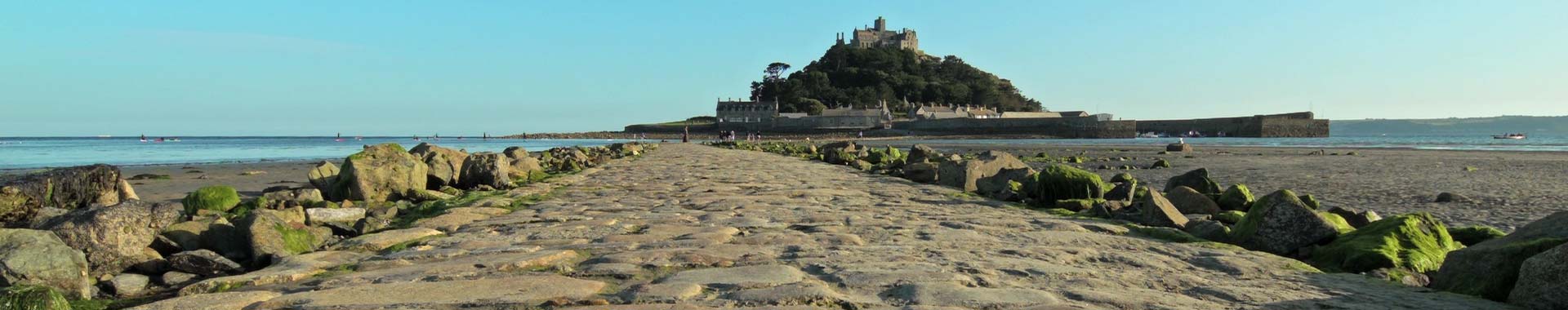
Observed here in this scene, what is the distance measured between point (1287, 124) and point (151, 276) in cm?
9716

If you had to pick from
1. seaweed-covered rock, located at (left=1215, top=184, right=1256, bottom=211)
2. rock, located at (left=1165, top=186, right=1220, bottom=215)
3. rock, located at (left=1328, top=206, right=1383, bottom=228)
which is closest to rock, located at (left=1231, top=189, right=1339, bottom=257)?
rock, located at (left=1328, top=206, right=1383, bottom=228)

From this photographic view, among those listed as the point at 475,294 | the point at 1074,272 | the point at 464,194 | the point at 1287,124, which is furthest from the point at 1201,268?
the point at 1287,124

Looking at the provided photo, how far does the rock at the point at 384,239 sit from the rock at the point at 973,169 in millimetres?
5823

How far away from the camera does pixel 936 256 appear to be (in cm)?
403

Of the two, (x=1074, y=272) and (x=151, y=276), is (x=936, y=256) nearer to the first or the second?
(x=1074, y=272)

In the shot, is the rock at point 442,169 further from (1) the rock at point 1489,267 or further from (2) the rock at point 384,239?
(1) the rock at point 1489,267

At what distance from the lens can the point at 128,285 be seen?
355 centimetres

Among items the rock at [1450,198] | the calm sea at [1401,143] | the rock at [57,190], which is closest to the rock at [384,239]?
the rock at [57,190]

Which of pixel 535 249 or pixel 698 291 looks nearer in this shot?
pixel 698 291

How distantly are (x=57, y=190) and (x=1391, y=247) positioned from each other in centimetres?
828

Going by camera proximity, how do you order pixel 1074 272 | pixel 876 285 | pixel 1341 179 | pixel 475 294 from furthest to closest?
pixel 1341 179 < pixel 1074 272 < pixel 876 285 < pixel 475 294

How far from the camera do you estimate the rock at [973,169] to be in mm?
9469

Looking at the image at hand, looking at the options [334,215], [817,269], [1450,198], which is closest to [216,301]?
[817,269]

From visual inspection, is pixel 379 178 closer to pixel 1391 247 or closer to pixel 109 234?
pixel 109 234
